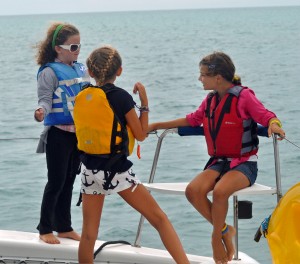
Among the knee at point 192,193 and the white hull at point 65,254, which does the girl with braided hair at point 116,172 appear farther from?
the white hull at point 65,254

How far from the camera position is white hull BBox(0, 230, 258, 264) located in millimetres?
4406

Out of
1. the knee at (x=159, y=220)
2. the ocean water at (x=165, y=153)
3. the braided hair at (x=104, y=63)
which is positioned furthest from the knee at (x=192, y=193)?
the ocean water at (x=165, y=153)

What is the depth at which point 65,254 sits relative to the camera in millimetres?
4449

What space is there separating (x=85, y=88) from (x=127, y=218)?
4.57 m

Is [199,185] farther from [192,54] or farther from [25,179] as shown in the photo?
[192,54]

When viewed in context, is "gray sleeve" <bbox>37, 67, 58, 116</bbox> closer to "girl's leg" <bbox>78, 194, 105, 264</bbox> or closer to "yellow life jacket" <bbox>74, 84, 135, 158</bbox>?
"yellow life jacket" <bbox>74, 84, 135, 158</bbox>

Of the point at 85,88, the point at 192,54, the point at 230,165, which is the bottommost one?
the point at 192,54

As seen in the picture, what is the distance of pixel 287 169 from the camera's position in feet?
35.4

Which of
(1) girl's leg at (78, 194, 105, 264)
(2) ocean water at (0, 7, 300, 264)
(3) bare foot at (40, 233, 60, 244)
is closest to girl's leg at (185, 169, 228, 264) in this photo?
(1) girl's leg at (78, 194, 105, 264)

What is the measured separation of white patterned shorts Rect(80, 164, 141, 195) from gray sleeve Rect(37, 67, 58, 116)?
1.58ft

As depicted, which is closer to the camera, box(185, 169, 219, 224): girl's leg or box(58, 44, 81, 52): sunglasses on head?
box(185, 169, 219, 224): girl's leg

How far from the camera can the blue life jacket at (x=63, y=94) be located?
14.6 feet

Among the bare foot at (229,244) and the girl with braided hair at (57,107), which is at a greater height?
the girl with braided hair at (57,107)

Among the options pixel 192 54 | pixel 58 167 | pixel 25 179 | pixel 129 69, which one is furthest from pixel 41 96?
pixel 192 54
